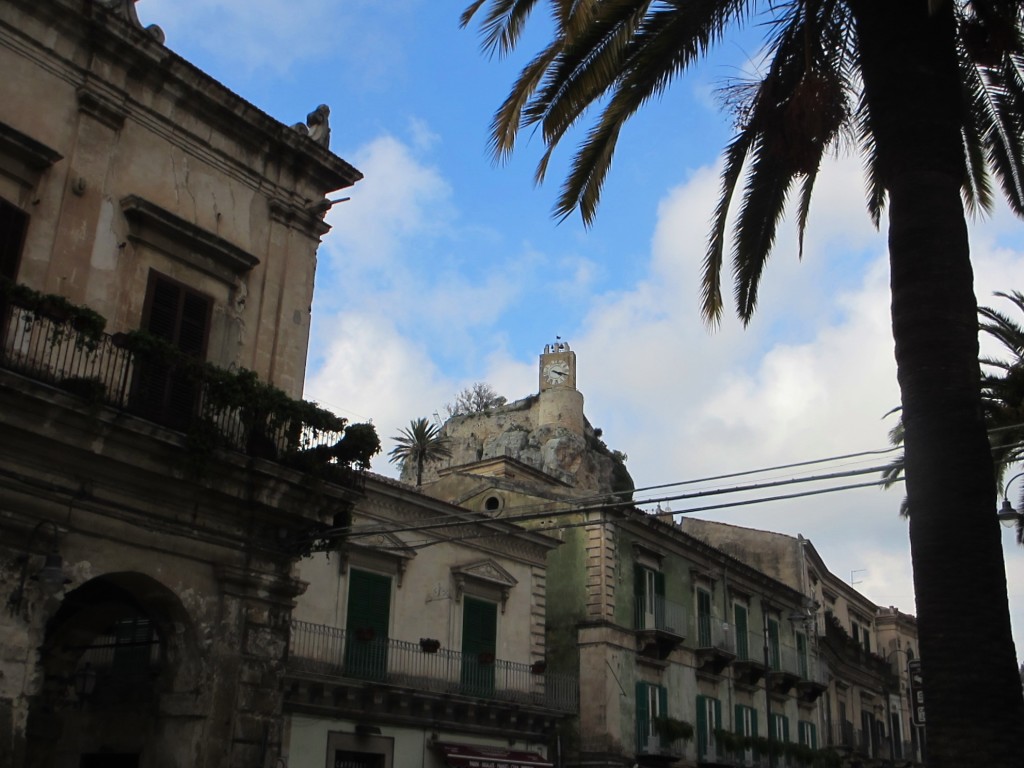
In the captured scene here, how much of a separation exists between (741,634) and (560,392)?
136 ft

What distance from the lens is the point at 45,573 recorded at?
11422 millimetres

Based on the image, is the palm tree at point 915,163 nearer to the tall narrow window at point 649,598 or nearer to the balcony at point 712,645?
the tall narrow window at point 649,598

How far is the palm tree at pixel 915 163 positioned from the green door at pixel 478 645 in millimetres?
13550

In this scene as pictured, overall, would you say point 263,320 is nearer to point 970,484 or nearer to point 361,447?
point 361,447

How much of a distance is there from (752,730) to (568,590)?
9905 millimetres

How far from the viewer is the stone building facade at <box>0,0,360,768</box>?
38.8 ft

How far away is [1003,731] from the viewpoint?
8.45 m

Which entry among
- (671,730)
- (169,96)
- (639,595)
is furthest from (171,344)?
(671,730)

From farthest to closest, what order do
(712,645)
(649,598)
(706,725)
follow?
1. (712,645)
2. (706,725)
3. (649,598)

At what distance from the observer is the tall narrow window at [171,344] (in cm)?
1312

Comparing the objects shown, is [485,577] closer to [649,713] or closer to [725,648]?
[649,713]

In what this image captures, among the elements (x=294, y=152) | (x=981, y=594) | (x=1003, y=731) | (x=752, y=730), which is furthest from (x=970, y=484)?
(x=752, y=730)

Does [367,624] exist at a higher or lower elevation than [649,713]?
higher

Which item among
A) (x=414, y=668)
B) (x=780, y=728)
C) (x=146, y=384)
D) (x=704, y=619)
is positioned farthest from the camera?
(x=780, y=728)
